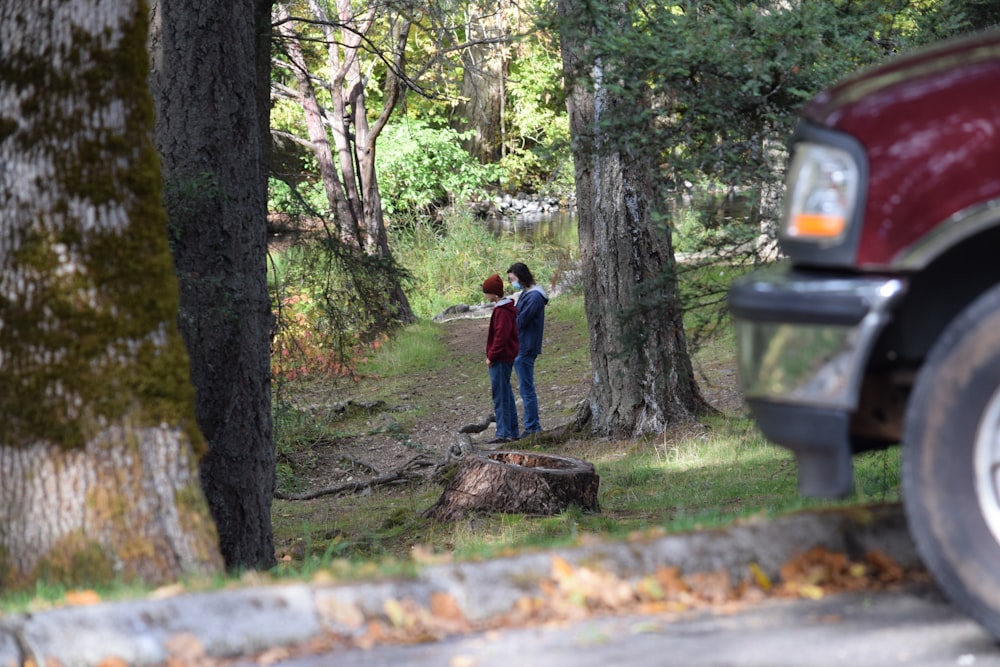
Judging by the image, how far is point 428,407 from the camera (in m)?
18.3

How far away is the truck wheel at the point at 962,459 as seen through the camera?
3.15 metres

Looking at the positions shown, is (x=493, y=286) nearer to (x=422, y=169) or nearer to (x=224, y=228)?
(x=224, y=228)

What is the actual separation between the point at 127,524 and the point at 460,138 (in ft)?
130

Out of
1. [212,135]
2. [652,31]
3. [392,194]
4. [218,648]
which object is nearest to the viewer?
[218,648]

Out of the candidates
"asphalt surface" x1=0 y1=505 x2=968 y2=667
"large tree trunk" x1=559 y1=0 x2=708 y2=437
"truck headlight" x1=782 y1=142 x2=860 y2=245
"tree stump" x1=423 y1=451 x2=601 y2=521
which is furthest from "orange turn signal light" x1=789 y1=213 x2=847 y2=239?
"large tree trunk" x1=559 y1=0 x2=708 y2=437

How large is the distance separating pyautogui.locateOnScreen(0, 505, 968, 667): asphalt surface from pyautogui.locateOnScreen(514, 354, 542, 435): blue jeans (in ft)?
34.7

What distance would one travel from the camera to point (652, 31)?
7891mm

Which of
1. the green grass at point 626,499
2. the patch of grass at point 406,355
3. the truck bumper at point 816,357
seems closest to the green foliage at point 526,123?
the patch of grass at point 406,355

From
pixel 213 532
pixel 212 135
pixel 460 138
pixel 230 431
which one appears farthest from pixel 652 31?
pixel 460 138

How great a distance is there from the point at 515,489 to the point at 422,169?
102 ft

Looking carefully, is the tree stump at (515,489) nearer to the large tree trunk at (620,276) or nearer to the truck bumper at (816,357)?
the large tree trunk at (620,276)

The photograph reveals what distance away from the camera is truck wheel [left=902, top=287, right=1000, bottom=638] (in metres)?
3.15

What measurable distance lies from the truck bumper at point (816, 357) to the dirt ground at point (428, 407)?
10043 mm

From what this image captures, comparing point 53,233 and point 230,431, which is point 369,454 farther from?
point 53,233
